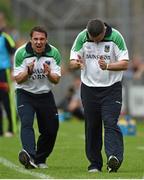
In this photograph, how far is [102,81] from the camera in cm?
1355

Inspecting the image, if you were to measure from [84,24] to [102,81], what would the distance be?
2473 cm

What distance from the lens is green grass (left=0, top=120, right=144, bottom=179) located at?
509 inches

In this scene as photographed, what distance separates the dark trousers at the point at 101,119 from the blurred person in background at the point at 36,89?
66 centimetres

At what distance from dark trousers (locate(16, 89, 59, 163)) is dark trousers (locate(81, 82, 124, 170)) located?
77 centimetres

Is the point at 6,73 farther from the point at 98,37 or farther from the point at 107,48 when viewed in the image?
the point at 98,37

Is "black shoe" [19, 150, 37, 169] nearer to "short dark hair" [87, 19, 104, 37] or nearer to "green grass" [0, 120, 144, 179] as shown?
"green grass" [0, 120, 144, 179]

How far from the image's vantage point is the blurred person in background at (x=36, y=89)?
1389cm

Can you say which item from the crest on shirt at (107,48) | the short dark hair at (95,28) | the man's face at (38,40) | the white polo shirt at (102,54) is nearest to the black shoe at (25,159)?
the white polo shirt at (102,54)

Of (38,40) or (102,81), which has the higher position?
(38,40)

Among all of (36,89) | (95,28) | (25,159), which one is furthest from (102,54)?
(25,159)

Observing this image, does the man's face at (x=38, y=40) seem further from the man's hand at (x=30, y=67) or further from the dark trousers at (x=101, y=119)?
the dark trousers at (x=101, y=119)

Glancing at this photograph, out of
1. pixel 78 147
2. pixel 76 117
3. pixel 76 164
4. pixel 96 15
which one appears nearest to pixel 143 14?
pixel 96 15

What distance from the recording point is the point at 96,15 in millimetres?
37781

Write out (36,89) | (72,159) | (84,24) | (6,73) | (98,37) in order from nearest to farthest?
(98,37)
(36,89)
(72,159)
(6,73)
(84,24)
